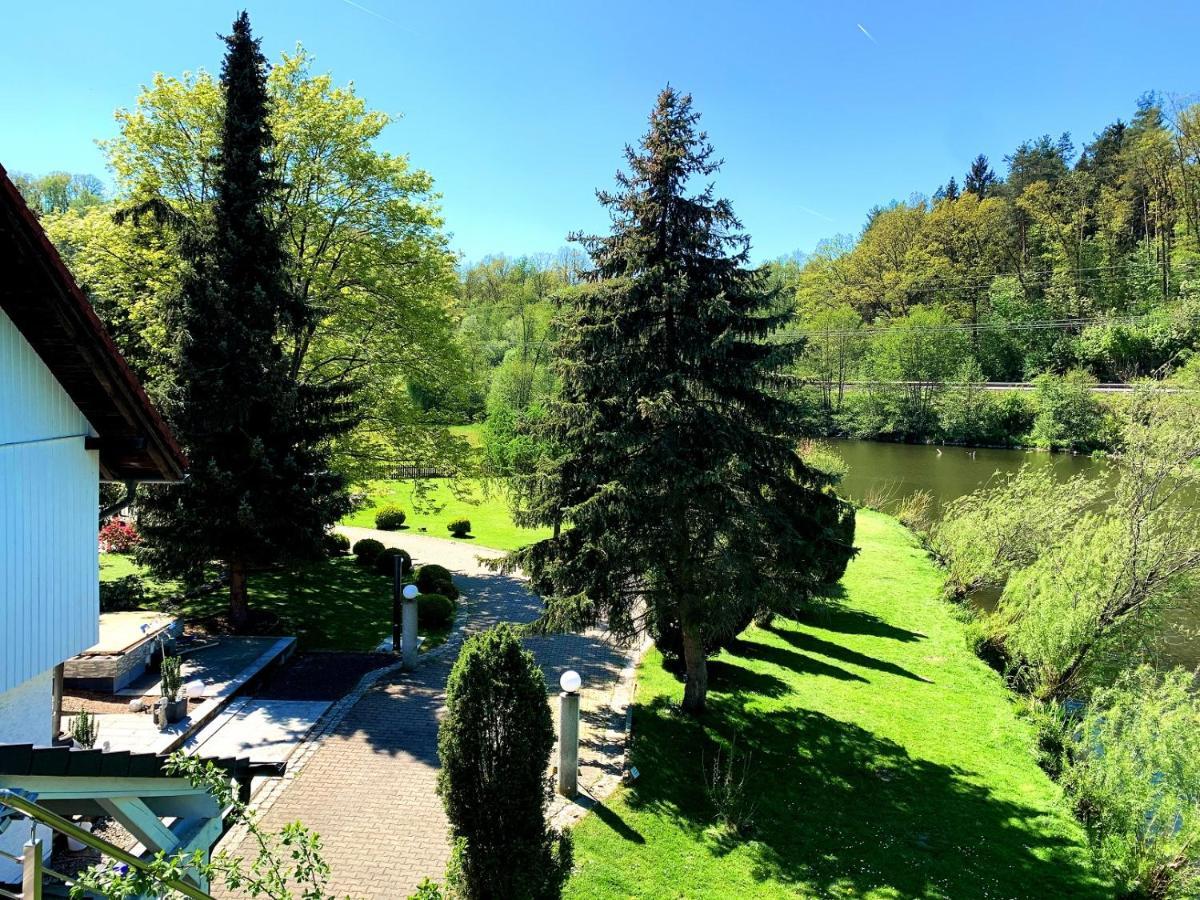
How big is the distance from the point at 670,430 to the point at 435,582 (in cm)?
989

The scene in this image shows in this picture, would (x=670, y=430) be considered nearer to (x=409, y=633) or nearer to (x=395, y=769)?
(x=395, y=769)

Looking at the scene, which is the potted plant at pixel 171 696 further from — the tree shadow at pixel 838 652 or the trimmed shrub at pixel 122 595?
the tree shadow at pixel 838 652

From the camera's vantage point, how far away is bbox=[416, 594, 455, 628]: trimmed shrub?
53.2 ft

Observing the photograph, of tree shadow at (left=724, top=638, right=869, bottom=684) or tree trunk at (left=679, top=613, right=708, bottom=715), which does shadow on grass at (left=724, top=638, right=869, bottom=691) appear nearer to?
tree shadow at (left=724, top=638, right=869, bottom=684)

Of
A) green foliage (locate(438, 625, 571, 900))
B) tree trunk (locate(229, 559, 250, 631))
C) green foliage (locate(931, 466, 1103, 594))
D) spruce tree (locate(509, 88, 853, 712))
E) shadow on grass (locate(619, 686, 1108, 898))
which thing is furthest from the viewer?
green foliage (locate(931, 466, 1103, 594))

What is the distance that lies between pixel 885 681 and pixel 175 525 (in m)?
14.3

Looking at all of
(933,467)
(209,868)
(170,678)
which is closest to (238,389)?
(170,678)

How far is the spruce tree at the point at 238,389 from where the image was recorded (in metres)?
13.7

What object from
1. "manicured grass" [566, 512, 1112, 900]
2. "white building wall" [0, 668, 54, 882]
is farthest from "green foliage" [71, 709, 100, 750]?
"manicured grass" [566, 512, 1112, 900]

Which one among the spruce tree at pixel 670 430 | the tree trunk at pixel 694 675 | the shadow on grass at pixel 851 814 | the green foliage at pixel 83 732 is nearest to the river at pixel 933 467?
the shadow on grass at pixel 851 814

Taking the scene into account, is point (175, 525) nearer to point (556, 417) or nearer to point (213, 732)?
point (213, 732)

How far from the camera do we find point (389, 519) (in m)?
26.7

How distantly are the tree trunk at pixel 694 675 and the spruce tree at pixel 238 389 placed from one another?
766 cm

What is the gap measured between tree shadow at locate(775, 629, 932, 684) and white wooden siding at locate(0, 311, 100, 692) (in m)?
14.0
